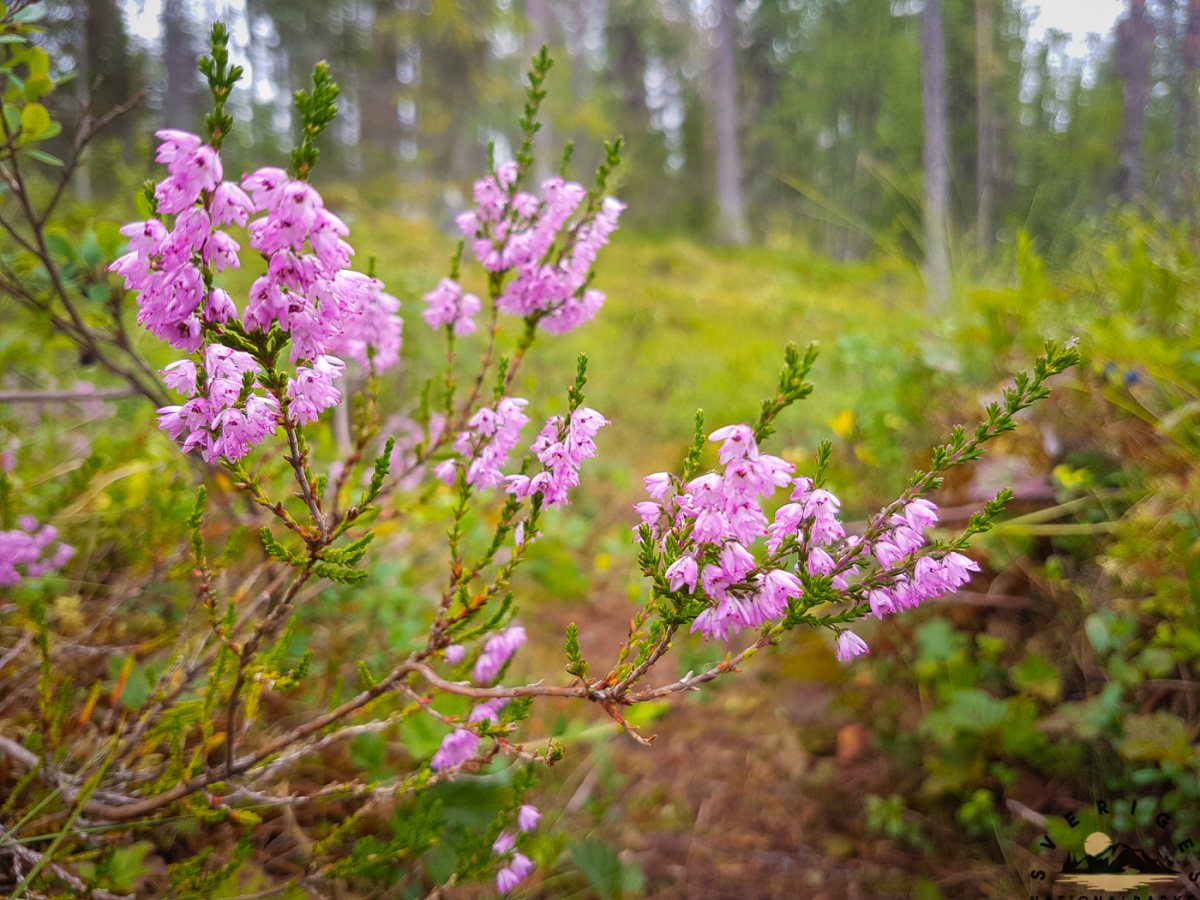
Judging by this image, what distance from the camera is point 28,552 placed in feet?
5.62

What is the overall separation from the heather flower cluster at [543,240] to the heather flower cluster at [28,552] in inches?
55.6

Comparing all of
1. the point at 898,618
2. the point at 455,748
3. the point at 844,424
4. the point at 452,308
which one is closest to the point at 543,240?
the point at 452,308

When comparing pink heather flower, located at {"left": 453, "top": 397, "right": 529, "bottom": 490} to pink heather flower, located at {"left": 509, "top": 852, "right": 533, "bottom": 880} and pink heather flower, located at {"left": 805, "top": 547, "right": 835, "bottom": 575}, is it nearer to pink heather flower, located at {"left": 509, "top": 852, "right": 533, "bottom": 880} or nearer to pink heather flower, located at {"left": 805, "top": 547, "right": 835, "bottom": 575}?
pink heather flower, located at {"left": 805, "top": 547, "right": 835, "bottom": 575}

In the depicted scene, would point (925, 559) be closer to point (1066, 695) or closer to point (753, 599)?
point (753, 599)

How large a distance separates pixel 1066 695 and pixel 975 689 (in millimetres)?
256

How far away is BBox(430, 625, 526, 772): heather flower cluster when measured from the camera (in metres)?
1.40

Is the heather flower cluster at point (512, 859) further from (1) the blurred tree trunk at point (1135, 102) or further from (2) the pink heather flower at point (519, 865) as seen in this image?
(1) the blurred tree trunk at point (1135, 102)

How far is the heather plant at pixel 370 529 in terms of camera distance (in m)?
0.83

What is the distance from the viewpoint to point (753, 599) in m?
0.96

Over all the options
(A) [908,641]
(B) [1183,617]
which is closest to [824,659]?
(A) [908,641]

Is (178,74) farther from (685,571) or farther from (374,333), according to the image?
(685,571)

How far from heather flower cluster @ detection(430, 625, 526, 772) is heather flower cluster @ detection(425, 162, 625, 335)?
2.34 ft

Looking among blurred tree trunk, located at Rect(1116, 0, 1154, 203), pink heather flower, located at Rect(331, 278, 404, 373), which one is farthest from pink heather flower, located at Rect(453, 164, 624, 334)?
blurred tree trunk, located at Rect(1116, 0, 1154, 203)

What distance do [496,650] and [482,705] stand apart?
0.12 m
